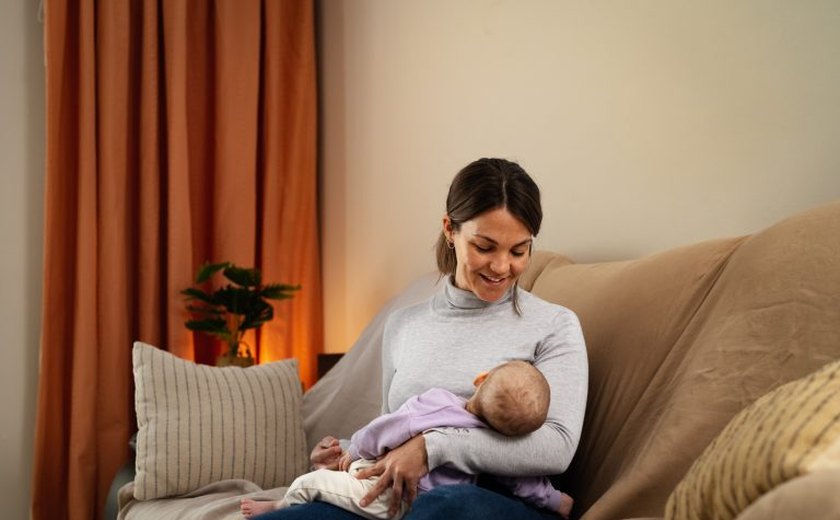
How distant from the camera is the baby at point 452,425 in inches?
56.3

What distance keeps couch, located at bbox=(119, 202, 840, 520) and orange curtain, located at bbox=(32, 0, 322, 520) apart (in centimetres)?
132

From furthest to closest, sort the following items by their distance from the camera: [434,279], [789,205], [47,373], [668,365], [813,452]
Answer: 1. [47,373]
2. [434,279]
3. [789,205]
4. [668,365]
5. [813,452]

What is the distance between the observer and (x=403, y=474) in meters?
1.46

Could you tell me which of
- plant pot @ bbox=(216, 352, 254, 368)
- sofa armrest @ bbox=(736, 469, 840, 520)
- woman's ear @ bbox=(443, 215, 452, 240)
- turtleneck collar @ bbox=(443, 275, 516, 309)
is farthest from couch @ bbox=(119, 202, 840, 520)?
plant pot @ bbox=(216, 352, 254, 368)

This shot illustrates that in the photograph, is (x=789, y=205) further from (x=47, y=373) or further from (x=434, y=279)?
(x=47, y=373)

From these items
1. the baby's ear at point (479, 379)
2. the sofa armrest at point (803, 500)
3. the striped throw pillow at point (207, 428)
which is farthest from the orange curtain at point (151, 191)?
the sofa armrest at point (803, 500)

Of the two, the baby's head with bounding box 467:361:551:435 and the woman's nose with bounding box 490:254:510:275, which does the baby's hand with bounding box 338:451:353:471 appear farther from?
the woman's nose with bounding box 490:254:510:275

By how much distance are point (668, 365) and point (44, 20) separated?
2.72 meters

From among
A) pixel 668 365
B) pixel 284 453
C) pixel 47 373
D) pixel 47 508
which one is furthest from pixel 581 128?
pixel 47 508

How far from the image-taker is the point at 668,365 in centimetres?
157

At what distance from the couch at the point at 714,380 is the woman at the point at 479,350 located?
13cm

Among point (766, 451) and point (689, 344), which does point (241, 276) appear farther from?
point (766, 451)

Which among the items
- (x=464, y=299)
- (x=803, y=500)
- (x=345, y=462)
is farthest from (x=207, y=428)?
(x=803, y=500)

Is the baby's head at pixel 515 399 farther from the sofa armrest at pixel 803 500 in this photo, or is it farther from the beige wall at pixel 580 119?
the beige wall at pixel 580 119
